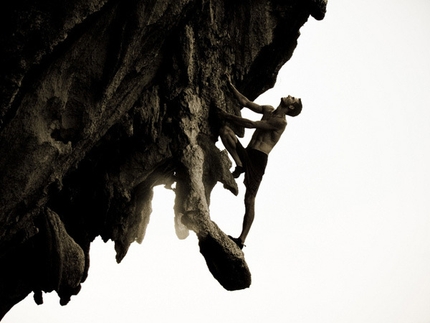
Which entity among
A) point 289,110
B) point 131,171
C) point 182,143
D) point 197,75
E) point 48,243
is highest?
point 289,110

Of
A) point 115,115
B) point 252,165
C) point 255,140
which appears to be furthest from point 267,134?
point 115,115

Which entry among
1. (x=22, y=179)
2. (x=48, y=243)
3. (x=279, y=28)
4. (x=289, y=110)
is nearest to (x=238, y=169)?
(x=289, y=110)

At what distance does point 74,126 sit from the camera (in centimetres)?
668

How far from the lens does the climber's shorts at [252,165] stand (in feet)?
32.4

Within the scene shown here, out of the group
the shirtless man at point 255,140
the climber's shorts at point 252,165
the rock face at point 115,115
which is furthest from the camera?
the climber's shorts at point 252,165

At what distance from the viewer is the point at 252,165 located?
9977 mm

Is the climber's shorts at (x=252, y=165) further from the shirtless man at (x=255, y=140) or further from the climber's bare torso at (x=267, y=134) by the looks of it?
the climber's bare torso at (x=267, y=134)

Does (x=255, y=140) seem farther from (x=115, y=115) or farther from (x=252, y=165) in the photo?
(x=115, y=115)

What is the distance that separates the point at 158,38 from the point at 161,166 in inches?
128

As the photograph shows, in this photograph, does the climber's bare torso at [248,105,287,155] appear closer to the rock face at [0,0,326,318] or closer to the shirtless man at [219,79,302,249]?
the shirtless man at [219,79,302,249]

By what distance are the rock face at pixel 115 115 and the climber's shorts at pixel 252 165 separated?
1.29 feet

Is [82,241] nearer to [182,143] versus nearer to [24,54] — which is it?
[182,143]

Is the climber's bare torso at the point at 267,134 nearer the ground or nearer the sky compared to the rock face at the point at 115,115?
nearer the sky

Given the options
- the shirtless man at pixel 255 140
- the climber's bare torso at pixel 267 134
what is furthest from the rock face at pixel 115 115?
the climber's bare torso at pixel 267 134
